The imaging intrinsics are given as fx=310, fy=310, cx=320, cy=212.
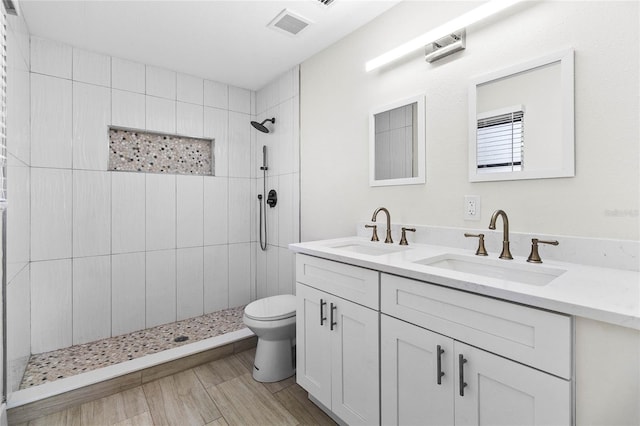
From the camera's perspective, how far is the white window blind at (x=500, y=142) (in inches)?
54.6

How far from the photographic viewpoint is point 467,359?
3.34 feet

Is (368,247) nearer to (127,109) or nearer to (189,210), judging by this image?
(189,210)

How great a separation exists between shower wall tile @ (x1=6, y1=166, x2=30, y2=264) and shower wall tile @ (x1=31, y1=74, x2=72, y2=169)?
0.66ft

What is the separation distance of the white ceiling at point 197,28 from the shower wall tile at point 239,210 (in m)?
1.11

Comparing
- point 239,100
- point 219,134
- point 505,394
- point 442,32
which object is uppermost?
point 239,100

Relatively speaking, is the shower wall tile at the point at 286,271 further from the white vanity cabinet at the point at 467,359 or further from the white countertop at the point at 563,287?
the white vanity cabinet at the point at 467,359

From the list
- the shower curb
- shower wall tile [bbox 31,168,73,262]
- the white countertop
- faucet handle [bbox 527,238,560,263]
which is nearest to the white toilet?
the shower curb

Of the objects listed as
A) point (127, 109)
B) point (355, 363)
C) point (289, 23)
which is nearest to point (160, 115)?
point (127, 109)

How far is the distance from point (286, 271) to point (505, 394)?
2.09m

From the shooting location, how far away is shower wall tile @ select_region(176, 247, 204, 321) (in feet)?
9.37

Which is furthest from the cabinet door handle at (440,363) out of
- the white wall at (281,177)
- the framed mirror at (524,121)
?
the white wall at (281,177)

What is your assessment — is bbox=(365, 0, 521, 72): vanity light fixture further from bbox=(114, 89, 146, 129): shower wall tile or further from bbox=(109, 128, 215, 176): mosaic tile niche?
bbox=(114, 89, 146, 129): shower wall tile

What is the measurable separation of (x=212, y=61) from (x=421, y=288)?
248cm

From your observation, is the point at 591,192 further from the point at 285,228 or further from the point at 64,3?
the point at 64,3
